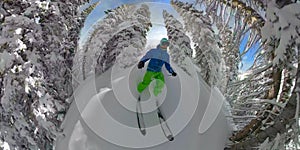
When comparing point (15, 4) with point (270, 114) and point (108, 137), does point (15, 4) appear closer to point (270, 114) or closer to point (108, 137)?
point (108, 137)

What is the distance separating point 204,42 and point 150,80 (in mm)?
8910

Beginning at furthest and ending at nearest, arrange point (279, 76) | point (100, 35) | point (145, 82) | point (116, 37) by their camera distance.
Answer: point (100, 35) → point (116, 37) → point (145, 82) → point (279, 76)

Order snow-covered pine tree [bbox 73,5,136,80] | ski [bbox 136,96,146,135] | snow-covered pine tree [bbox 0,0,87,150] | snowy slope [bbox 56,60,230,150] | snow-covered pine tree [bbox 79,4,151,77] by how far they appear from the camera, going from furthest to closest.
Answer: snow-covered pine tree [bbox 73,5,136,80] < snow-covered pine tree [bbox 79,4,151,77] < snow-covered pine tree [bbox 0,0,87,150] < ski [bbox 136,96,146,135] < snowy slope [bbox 56,60,230,150]

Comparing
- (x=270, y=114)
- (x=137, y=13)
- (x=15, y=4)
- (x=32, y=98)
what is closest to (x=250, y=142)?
(x=270, y=114)

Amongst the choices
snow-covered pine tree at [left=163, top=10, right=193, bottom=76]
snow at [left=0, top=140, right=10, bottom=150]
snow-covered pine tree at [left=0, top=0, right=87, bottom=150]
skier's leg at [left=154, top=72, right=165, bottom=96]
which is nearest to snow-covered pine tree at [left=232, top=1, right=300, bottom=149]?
skier's leg at [left=154, top=72, right=165, bottom=96]

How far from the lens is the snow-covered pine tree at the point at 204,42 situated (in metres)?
14.2

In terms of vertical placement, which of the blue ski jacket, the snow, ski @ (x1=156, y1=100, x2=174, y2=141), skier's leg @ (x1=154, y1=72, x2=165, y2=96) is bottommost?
the snow

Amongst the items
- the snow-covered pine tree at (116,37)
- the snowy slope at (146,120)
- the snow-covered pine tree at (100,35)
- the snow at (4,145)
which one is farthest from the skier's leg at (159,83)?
the snow-covered pine tree at (100,35)

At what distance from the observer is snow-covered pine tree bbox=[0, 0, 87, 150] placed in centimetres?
669

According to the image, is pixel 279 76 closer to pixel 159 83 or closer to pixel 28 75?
pixel 159 83

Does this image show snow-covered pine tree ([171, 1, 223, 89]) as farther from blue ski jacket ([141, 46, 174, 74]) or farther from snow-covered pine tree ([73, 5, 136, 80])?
blue ski jacket ([141, 46, 174, 74])

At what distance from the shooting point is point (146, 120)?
668 centimetres

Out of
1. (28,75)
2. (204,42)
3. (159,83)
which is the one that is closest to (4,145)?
(28,75)

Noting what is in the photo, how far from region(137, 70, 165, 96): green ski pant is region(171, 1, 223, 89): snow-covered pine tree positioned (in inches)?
240
